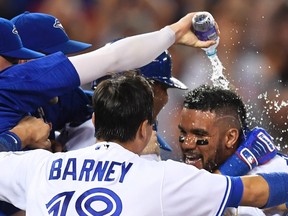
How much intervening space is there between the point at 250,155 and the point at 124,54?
23.4 inches

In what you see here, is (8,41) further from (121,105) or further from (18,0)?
(18,0)

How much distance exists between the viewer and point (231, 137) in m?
2.61

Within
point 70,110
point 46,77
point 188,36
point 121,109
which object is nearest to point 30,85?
point 46,77

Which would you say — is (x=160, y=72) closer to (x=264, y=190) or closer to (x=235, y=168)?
(x=235, y=168)

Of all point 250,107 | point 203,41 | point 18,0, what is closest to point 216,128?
point 203,41

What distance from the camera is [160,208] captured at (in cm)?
187

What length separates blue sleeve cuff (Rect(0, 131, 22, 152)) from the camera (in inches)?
83.1

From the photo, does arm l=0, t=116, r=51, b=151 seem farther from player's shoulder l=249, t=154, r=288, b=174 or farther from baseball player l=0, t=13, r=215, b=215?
player's shoulder l=249, t=154, r=288, b=174

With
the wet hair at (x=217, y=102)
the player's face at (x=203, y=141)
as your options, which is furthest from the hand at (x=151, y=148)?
the wet hair at (x=217, y=102)

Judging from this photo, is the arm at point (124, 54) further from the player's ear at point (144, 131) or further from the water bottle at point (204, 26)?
the player's ear at point (144, 131)

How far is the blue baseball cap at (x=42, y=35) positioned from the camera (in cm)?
266

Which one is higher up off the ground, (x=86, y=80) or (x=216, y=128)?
(x=86, y=80)

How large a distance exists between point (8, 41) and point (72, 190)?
2.31 ft

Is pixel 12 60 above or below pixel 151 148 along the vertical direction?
above
